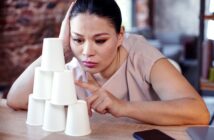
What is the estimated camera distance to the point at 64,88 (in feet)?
3.03

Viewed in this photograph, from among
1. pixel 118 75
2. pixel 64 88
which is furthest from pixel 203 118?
pixel 64 88

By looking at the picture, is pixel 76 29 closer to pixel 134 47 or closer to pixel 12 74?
pixel 134 47

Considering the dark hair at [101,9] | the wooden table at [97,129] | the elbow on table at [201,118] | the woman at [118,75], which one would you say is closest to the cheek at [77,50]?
the woman at [118,75]

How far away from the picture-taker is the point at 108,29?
3.82 ft

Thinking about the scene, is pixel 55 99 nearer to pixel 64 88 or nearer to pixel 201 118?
pixel 64 88

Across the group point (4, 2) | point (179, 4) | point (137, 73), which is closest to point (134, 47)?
point (137, 73)

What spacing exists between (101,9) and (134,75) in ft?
0.89

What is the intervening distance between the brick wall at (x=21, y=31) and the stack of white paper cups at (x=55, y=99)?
304 centimetres

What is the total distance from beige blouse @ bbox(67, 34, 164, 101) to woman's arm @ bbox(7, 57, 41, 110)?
174 millimetres

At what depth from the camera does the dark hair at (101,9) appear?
1.16 metres

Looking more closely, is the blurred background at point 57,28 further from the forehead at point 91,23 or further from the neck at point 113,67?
the forehead at point 91,23

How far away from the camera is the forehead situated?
1.13 metres

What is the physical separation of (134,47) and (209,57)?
6.95ft

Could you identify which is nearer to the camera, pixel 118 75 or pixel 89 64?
pixel 89 64
